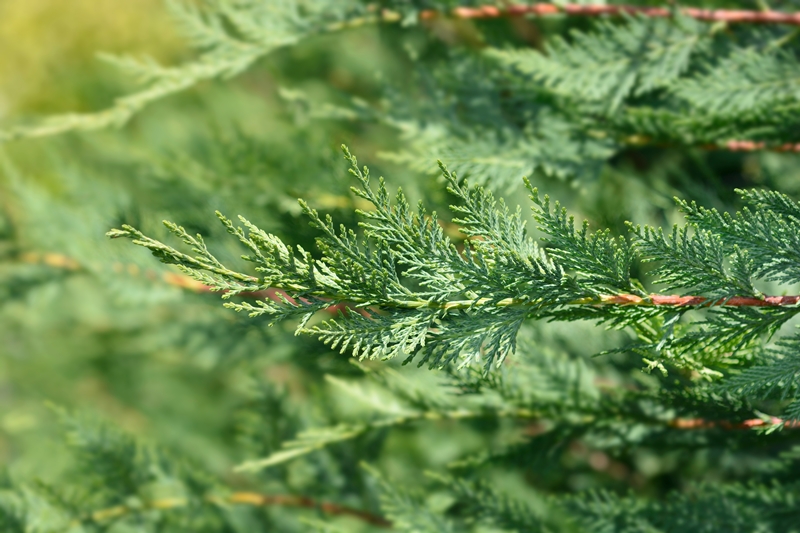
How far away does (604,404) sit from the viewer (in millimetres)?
1255

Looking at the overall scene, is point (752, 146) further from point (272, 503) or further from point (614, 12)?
point (272, 503)

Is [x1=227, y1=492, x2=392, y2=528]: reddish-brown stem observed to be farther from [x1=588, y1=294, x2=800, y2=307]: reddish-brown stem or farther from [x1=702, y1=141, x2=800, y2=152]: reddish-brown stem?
[x1=702, y1=141, x2=800, y2=152]: reddish-brown stem

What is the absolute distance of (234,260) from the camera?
1.48 meters

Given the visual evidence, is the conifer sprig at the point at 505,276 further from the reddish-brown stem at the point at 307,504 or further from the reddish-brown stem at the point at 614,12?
the reddish-brown stem at the point at 307,504

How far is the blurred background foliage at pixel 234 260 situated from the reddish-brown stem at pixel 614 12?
75 millimetres

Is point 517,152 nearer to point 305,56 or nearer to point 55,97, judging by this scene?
point 305,56

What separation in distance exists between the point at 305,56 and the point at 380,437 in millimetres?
1724

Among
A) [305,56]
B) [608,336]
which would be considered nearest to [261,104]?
[305,56]

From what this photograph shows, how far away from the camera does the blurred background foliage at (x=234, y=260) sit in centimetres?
152

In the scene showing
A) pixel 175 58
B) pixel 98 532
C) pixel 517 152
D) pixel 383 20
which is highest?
pixel 383 20

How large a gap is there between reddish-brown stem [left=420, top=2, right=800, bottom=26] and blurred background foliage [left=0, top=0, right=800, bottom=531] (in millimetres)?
75

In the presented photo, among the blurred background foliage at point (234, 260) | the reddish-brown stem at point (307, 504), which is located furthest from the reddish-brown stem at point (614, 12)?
the reddish-brown stem at point (307, 504)

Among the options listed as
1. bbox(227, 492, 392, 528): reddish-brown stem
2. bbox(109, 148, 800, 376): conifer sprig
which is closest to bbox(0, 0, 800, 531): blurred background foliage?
bbox(227, 492, 392, 528): reddish-brown stem

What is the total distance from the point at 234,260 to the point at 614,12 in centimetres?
96
